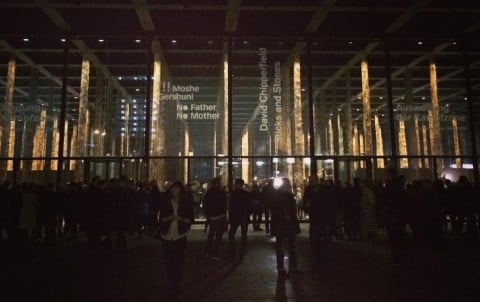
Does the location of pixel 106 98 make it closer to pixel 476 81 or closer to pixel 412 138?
pixel 412 138

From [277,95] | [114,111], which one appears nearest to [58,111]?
[114,111]

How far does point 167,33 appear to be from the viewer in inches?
579

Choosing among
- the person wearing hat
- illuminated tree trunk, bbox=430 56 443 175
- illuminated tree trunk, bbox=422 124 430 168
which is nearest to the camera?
the person wearing hat

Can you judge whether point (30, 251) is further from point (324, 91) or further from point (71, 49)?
point (324, 91)

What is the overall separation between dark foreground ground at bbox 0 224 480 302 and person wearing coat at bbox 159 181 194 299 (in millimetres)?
347

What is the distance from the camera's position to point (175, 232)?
18.2 ft

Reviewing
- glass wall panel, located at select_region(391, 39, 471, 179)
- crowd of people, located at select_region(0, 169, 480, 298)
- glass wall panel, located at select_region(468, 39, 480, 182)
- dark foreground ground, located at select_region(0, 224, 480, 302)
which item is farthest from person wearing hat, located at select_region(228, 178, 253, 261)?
glass wall panel, located at select_region(468, 39, 480, 182)

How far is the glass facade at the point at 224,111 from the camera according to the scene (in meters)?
14.1

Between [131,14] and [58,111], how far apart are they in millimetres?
4651

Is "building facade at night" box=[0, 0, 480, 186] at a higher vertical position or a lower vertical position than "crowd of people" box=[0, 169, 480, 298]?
higher

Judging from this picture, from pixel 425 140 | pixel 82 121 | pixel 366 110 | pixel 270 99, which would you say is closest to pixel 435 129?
pixel 425 140

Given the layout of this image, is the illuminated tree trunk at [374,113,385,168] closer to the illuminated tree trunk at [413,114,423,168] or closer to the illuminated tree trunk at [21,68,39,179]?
the illuminated tree trunk at [413,114,423,168]

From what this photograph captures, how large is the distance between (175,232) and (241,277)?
1911mm

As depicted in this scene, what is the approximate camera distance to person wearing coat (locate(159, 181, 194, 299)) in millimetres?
5496
